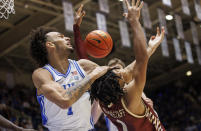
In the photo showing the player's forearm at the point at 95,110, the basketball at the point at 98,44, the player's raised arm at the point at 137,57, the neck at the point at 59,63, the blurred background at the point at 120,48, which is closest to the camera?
the player's raised arm at the point at 137,57

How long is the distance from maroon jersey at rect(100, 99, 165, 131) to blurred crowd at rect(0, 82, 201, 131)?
25.7 ft

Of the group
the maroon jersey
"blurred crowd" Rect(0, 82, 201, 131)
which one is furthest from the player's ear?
"blurred crowd" Rect(0, 82, 201, 131)

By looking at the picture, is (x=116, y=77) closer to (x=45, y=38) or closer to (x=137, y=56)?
(x=137, y=56)

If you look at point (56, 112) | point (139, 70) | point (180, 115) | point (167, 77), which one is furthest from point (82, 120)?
point (167, 77)

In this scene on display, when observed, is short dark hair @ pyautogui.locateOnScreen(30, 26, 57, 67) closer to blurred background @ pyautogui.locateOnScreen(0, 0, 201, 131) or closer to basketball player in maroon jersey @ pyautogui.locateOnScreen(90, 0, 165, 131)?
basketball player in maroon jersey @ pyautogui.locateOnScreen(90, 0, 165, 131)

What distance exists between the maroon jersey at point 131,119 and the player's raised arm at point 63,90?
13.4 inches

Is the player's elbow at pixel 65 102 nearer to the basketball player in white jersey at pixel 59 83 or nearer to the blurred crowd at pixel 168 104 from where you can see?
the basketball player in white jersey at pixel 59 83

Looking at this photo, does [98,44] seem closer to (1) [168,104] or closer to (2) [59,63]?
(2) [59,63]

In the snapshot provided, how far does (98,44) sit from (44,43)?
63cm

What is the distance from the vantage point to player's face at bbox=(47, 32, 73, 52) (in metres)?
2.89

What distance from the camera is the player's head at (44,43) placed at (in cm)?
291

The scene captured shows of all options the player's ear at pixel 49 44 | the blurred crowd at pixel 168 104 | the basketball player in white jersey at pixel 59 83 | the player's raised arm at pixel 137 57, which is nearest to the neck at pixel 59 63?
the basketball player in white jersey at pixel 59 83

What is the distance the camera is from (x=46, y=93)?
241cm

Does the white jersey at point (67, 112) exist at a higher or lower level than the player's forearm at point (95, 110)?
higher
